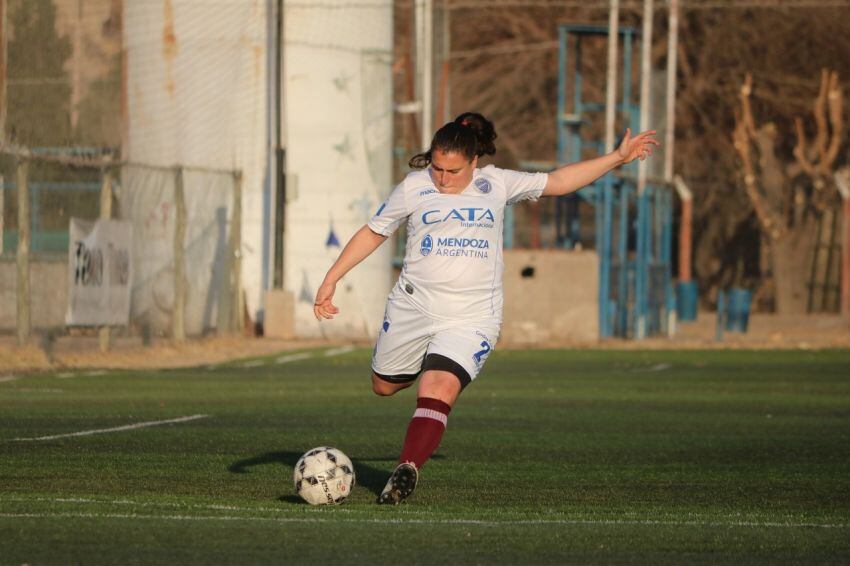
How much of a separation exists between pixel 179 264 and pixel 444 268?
16.4m

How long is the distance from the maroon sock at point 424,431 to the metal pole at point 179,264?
16504 millimetres

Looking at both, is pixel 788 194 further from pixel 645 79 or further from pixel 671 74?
pixel 645 79

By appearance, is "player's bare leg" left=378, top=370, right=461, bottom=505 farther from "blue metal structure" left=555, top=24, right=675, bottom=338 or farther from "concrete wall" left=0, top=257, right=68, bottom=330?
"blue metal structure" left=555, top=24, right=675, bottom=338

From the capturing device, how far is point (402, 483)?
342 inches

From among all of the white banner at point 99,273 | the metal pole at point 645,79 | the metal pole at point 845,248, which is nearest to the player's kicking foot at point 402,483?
the white banner at point 99,273

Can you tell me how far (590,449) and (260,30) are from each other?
67.1 feet

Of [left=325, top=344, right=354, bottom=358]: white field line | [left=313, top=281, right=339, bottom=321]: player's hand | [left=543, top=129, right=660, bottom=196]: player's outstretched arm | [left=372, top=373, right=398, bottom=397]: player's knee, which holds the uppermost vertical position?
[left=543, top=129, right=660, bottom=196]: player's outstretched arm

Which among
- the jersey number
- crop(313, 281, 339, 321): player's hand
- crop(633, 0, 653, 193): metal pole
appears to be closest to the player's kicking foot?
the jersey number

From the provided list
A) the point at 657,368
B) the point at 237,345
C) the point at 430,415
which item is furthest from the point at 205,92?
the point at 430,415

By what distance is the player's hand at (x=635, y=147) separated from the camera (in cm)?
983

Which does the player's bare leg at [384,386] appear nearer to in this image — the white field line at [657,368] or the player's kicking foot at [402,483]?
the player's kicking foot at [402,483]

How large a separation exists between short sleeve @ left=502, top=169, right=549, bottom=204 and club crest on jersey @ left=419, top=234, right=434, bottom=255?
1.87 feet

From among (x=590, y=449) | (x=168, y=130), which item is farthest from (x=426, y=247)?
(x=168, y=130)

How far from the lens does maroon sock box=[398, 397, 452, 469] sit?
8.88 m
